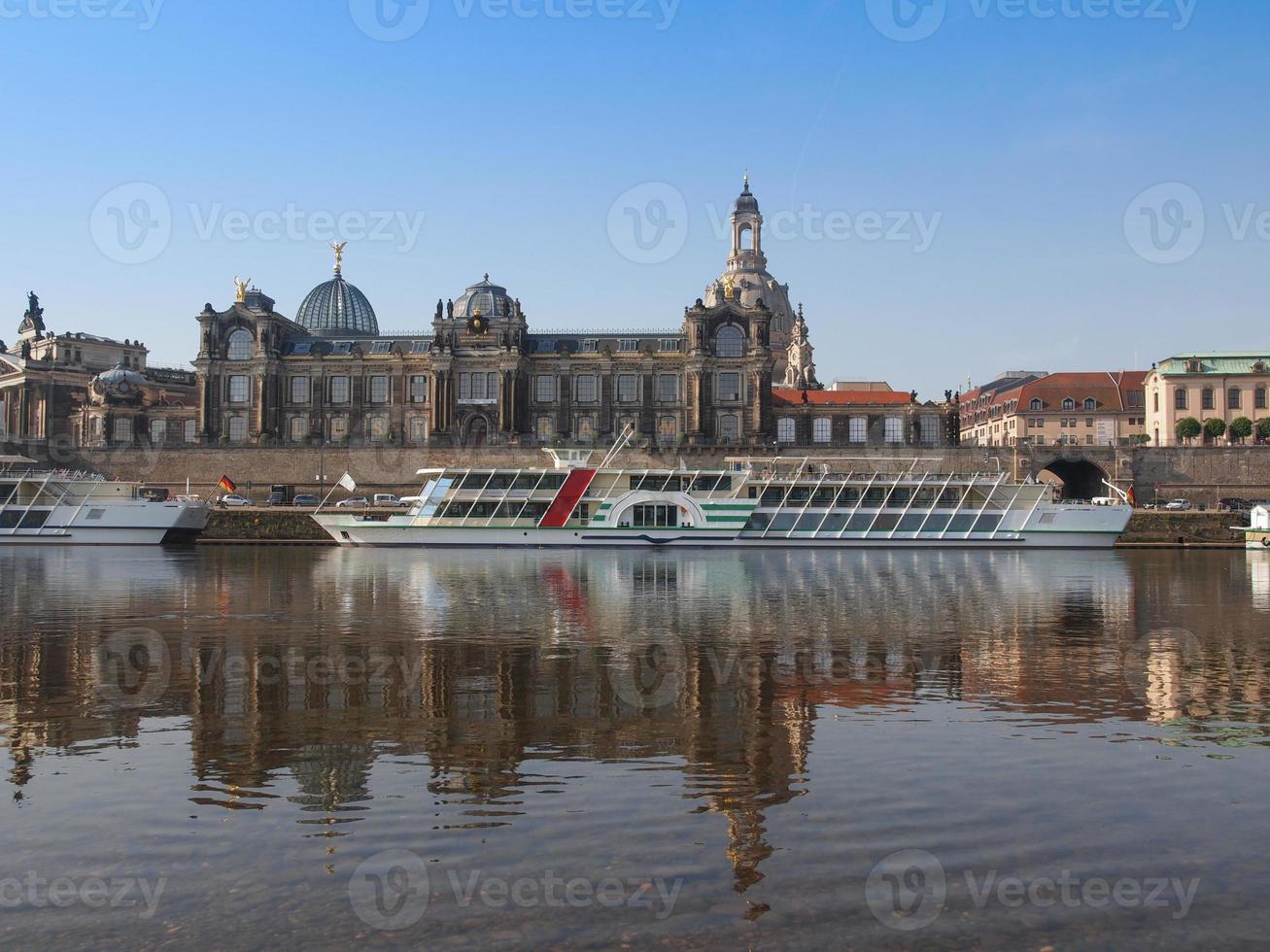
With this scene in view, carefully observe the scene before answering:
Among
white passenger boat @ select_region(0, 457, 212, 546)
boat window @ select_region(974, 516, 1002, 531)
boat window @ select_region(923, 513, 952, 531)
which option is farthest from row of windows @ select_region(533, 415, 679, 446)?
boat window @ select_region(974, 516, 1002, 531)

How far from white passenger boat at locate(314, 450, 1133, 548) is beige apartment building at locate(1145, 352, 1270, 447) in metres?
45.3

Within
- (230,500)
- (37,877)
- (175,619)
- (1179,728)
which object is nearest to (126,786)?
(37,877)

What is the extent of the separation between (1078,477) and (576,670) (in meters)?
86.3

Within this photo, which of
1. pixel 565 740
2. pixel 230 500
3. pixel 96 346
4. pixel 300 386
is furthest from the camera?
pixel 96 346

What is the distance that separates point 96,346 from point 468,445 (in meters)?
64.5

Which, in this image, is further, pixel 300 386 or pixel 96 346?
pixel 96 346

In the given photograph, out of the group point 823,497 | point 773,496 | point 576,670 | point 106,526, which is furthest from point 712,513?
point 576,670

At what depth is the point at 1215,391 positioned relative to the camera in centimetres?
10069

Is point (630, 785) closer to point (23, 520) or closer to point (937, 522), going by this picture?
point (937, 522)

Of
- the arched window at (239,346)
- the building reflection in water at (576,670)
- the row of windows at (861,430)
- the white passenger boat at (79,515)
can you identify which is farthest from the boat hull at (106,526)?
the row of windows at (861,430)

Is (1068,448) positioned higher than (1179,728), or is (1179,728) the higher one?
(1068,448)

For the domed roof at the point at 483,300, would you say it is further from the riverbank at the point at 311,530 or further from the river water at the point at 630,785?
the river water at the point at 630,785

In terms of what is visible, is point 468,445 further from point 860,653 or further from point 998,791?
point 998,791

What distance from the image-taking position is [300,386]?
99.4m
